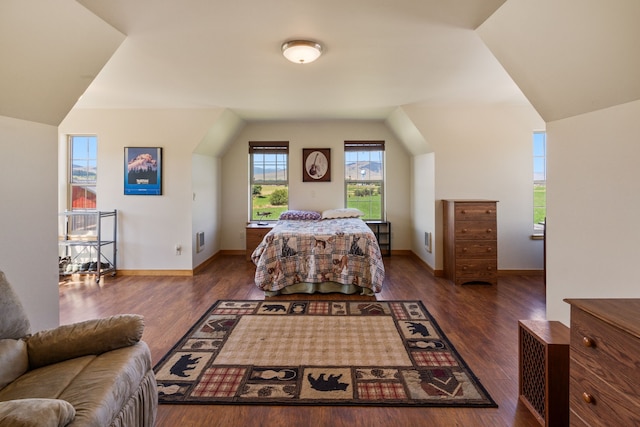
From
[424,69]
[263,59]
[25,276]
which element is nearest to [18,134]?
[25,276]

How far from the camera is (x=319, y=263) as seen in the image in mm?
3859

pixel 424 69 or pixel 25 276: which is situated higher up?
pixel 424 69

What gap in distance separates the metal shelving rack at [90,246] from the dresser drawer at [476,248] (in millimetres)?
4738

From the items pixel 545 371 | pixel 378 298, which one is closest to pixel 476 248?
pixel 378 298

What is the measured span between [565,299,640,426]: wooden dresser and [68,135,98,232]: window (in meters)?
Result: 5.75

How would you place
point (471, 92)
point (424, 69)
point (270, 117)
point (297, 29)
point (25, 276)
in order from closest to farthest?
point (25, 276) < point (297, 29) < point (424, 69) < point (471, 92) < point (270, 117)

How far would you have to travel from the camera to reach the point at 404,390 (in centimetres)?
198

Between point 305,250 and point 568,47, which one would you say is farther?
point 305,250

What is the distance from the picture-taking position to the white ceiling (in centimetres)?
206

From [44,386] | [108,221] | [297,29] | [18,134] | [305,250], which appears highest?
[297,29]

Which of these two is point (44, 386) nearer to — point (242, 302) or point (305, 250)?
point (242, 302)

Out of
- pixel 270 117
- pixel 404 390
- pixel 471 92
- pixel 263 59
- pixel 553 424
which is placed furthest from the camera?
pixel 270 117

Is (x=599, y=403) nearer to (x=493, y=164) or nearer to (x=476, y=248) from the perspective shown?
(x=476, y=248)

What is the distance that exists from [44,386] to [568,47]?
2910 millimetres
